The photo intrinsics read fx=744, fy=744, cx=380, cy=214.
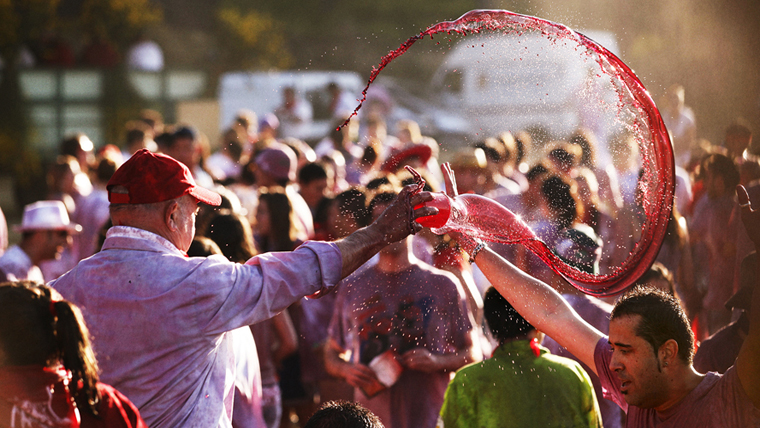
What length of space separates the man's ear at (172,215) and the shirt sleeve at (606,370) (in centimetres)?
151

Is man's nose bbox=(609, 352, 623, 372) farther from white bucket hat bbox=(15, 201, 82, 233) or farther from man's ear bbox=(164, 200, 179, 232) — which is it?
white bucket hat bbox=(15, 201, 82, 233)

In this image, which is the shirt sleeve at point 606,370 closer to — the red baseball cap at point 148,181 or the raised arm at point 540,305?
the raised arm at point 540,305

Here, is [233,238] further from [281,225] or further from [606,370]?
[606,370]

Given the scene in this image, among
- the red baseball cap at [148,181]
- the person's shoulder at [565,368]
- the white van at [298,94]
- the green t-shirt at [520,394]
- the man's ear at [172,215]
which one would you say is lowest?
the white van at [298,94]

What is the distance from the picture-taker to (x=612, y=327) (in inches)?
92.4

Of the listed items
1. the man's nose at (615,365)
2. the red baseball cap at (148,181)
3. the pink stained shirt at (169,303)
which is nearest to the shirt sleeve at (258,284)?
the pink stained shirt at (169,303)

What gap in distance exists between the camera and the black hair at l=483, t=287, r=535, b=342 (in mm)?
3105

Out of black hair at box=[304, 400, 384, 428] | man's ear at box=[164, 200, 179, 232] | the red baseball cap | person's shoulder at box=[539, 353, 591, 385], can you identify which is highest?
the red baseball cap

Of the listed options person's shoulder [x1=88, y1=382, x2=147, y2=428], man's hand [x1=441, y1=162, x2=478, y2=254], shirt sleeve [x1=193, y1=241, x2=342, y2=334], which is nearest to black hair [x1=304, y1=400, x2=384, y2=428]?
shirt sleeve [x1=193, y1=241, x2=342, y2=334]

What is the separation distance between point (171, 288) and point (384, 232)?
0.71 m

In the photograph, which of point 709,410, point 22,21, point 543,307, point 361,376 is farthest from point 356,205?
point 22,21

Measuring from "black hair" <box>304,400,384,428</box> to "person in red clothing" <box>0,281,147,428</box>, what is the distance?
0.57 m

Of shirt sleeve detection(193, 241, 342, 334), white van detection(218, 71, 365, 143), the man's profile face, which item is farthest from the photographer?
white van detection(218, 71, 365, 143)

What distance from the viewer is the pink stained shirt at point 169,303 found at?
92.4 inches
